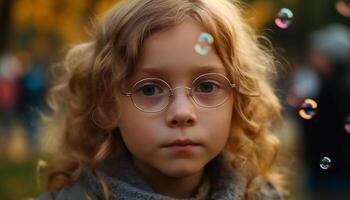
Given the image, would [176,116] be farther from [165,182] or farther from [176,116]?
[165,182]

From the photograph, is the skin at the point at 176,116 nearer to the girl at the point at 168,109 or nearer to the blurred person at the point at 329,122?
the girl at the point at 168,109

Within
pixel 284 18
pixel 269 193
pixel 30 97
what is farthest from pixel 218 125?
pixel 30 97

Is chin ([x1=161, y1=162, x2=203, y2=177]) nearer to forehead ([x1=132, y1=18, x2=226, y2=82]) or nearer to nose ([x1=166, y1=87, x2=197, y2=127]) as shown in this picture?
nose ([x1=166, y1=87, x2=197, y2=127])

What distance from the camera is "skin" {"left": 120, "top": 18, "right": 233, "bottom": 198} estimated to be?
268 cm

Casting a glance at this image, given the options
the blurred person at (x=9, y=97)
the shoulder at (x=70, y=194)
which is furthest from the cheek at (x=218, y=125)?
the blurred person at (x=9, y=97)

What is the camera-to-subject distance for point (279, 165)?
3.55 metres

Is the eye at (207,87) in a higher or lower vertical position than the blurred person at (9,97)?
higher

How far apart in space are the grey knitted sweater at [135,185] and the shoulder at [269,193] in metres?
0.01

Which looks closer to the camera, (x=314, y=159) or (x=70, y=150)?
(x=70, y=150)

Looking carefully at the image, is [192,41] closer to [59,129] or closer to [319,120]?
[59,129]

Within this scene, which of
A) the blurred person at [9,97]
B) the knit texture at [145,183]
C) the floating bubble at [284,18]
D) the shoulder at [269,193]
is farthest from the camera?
the blurred person at [9,97]

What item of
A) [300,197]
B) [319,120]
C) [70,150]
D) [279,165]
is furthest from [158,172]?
[300,197]

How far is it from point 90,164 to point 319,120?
14.2ft

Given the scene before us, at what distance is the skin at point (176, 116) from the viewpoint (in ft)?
8.79
